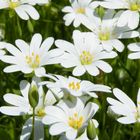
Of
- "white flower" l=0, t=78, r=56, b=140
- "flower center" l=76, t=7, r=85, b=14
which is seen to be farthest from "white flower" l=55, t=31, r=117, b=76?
"flower center" l=76, t=7, r=85, b=14

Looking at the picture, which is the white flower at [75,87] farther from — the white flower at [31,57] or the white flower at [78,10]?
the white flower at [78,10]

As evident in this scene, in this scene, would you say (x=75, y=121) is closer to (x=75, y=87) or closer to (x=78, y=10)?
(x=75, y=87)

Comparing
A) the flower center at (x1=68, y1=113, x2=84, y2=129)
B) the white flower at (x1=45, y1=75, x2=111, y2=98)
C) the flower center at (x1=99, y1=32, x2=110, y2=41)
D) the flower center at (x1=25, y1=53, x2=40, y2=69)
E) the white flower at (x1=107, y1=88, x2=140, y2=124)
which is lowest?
the flower center at (x1=68, y1=113, x2=84, y2=129)

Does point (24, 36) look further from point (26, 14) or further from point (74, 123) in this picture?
point (74, 123)

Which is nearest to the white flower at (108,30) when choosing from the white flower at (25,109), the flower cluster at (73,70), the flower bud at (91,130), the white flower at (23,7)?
the flower cluster at (73,70)

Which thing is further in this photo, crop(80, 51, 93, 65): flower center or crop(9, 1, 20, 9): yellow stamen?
crop(9, 1, 20, 9): yellow stamen

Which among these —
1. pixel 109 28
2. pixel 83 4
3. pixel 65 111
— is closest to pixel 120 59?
pixel 109 28

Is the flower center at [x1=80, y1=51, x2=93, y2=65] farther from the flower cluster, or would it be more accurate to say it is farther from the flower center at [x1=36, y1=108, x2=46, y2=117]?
the flower center at [x1=36, y1=108, x2=46, y2=117]
